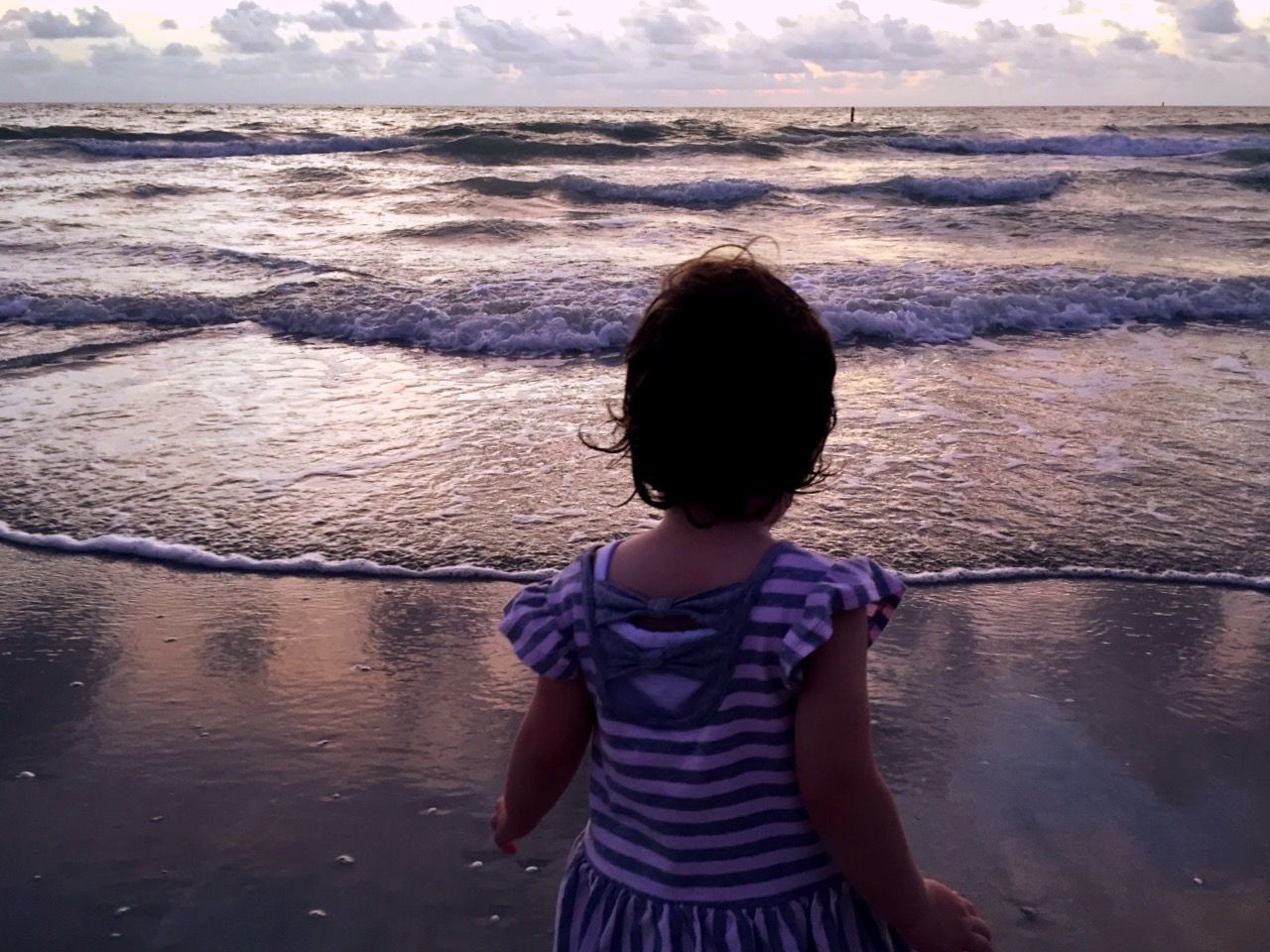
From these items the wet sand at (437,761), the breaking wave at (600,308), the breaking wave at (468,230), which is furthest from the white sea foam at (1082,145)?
the wet sand at (437,761)

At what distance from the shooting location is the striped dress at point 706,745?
1.35 m

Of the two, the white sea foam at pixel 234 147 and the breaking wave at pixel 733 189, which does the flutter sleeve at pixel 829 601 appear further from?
the white sea foam at pixel 234 147

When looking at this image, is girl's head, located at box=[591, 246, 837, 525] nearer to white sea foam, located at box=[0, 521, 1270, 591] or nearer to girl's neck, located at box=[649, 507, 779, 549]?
girl's neck, located at box=[649, 507, 779, 549]

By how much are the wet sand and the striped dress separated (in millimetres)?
996

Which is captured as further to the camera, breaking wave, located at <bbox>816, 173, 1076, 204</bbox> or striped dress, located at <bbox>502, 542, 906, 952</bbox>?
breaking wave, located at <bbox>816, 173, 1076, 204</bbox>

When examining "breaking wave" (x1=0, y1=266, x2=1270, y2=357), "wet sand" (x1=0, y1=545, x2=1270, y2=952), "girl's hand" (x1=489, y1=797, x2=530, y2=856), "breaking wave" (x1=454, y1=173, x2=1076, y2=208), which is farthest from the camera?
"breaking wave" (x1=454, y1=173, x2=1076, y2=208)

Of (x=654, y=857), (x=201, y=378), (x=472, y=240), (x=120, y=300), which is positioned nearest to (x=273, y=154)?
(x=472, y=240)

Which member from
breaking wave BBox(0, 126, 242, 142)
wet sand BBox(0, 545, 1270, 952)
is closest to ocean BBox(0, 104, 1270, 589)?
wet sand BBox(0, 545, 1270, 952)

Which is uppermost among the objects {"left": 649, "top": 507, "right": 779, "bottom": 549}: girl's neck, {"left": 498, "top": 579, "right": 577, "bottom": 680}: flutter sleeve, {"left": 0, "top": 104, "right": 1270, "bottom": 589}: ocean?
{"left": 649, "top": 507, "right": 779, "bottom": 549}: girl's neck

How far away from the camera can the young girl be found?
4.37 ft

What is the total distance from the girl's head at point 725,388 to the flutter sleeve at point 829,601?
14 centimetres

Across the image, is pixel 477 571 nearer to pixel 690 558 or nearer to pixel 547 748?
pixel 547 748

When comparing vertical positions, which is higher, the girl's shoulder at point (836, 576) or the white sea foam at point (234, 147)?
the girl's shoulder at point (836, 576)

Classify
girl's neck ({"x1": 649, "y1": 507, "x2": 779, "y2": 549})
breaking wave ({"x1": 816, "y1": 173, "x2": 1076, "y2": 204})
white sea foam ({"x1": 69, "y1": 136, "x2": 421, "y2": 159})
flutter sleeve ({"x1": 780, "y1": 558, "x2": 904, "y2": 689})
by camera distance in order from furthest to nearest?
white sea foam ({"x1": 69, "y1": 136, "x2": 421, "y2": 159})
breaking wave ({"x1": 816, "y1": 173, "x2": 1076, "y2": 204})
girl's neck ({"x1": 649, "y1": 507, "x2": 779, "y2": 549})
flutter sleeve ({"x1": 780, "y1": 558, "x2": 904, "y2": 689})
